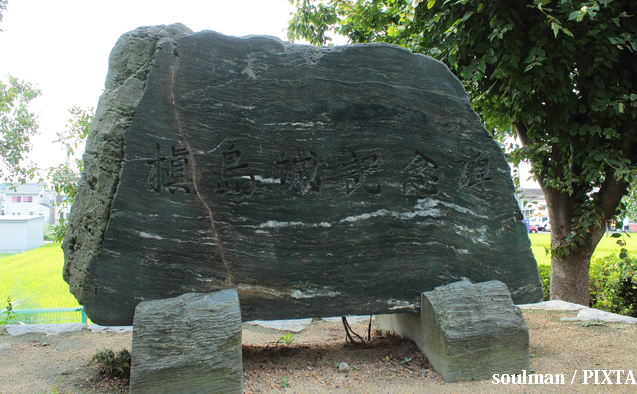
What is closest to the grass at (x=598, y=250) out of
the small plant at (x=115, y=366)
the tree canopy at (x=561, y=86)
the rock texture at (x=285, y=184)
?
the tree canopy at (x=561, y=86)

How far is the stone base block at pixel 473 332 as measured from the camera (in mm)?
2811

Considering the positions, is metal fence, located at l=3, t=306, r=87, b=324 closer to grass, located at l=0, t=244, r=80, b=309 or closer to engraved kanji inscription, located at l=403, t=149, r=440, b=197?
grass, located at l=0, t=244, r=80, b=309

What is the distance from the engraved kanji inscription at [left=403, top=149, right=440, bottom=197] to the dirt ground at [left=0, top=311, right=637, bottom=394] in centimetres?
137

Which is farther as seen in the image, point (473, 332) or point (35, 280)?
point (35, 280)

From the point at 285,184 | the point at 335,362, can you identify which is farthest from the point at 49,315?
the point at 285,184

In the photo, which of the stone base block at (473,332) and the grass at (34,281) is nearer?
the stone base block at (473,332)

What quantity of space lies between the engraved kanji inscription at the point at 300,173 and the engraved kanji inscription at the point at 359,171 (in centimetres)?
24

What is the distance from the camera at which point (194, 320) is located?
8.11 feet

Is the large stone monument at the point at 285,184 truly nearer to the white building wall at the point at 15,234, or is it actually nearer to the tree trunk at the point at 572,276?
the tree trunk at the point at 572,276

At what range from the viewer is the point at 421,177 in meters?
3.14

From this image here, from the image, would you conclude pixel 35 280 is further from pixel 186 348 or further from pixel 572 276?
pixel 572 276

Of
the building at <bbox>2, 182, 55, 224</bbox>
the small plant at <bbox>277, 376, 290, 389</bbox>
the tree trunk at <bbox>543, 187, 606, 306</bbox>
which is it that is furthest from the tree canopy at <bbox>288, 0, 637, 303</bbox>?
the building at <bbox>2, 182, 55, 224</bbox>

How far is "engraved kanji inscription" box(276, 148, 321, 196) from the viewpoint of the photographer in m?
2.88

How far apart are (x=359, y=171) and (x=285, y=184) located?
60 centimetres
